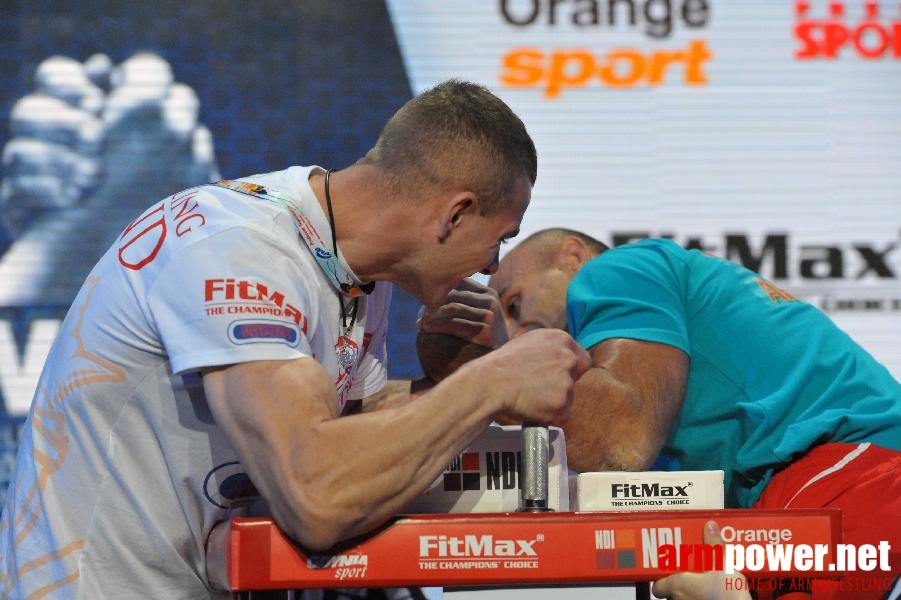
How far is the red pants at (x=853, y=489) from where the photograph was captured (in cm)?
159

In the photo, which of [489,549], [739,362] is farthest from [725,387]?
[489,549]

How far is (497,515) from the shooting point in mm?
1172

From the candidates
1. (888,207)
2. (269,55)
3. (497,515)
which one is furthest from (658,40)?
(497,515)

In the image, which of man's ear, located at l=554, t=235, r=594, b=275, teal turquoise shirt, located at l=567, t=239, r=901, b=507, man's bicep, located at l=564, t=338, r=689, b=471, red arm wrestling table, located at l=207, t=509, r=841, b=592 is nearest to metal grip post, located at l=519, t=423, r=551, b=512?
red arm wrestling table, located at l=207, t=509, r=841, b=592

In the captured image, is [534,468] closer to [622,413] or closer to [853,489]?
[622,413]

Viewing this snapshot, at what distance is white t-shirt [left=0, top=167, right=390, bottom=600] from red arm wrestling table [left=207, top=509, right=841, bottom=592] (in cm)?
22

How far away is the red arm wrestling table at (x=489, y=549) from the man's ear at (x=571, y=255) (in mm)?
1307

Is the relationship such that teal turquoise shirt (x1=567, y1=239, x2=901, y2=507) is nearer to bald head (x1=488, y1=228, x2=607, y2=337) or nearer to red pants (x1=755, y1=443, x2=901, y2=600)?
red pants (x1=755, y1=443, x2=901, y2=600)

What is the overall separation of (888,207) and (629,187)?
36.3 inches

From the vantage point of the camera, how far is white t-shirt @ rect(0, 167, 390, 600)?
1.30 m

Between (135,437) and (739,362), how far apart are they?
3.71ft

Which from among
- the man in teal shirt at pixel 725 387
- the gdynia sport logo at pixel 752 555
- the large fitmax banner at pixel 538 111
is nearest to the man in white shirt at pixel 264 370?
the gdynia sport logo at pixel 752 555

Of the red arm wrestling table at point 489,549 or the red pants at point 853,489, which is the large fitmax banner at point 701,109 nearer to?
the red pants at point 853,489

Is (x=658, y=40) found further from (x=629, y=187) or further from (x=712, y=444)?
(x=712, y=444)
